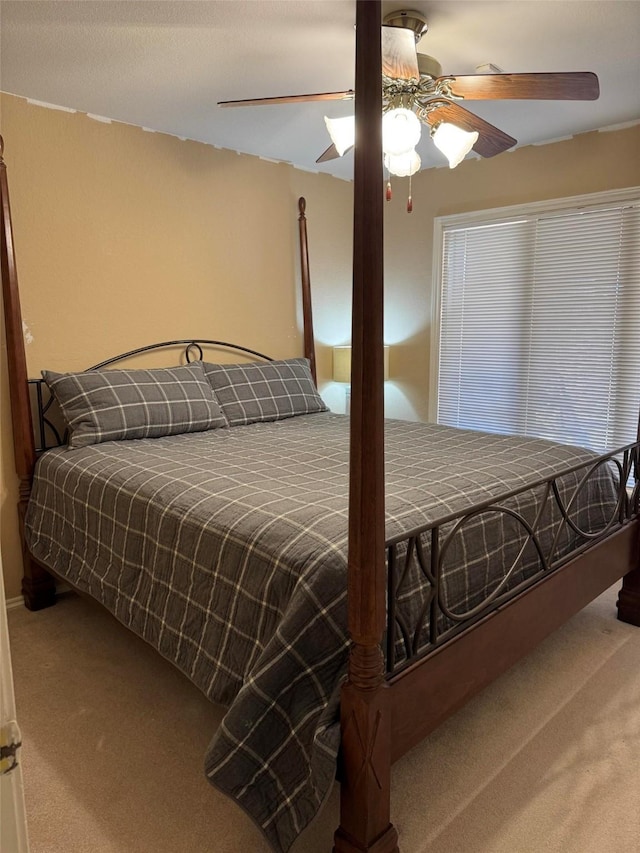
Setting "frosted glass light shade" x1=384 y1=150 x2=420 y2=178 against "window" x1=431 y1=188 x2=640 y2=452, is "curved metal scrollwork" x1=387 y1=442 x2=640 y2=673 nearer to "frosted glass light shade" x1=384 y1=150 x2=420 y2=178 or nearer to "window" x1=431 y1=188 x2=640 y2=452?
"window" x1=431 y1=188 x2=640 y2=452

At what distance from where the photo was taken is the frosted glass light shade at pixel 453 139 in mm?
2115

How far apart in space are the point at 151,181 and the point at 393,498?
2264mm

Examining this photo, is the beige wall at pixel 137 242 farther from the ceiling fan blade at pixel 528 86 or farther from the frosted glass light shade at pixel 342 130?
the ceiling fan blade at pixel 528 86

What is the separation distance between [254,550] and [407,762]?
823mm

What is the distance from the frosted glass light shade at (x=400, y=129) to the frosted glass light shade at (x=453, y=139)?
0.11 metres

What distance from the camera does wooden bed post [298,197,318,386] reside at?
3.76 metres

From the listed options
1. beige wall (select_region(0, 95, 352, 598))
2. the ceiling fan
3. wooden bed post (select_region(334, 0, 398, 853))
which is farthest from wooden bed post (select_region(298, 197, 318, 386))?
wooden bed post (select_region(334, 0, 398, 853))

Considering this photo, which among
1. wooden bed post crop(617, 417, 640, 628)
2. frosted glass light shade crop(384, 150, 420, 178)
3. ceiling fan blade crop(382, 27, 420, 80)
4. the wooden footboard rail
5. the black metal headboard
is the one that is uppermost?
ceiling fan blade crop(382, 27, 420, 80)

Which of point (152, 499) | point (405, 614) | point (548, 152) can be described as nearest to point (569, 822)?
point (405, 614)

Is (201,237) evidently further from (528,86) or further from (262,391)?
(528,86)

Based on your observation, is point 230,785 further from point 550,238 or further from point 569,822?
point 550,238

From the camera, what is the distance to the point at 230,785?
1.32 m

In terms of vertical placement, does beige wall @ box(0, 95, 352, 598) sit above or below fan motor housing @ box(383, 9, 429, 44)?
below

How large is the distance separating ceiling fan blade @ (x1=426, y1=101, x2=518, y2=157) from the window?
1.24m
